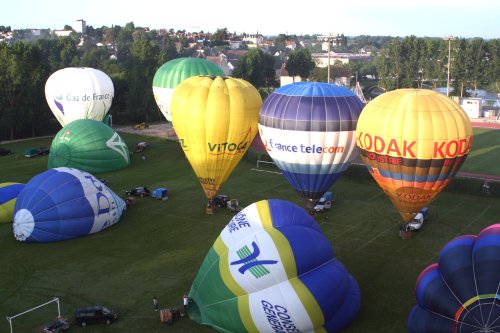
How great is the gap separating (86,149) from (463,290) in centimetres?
2922

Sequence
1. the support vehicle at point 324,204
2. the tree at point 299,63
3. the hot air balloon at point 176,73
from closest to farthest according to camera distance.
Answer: the support vehicle at point 324,204
the hot air balloon at point 176,73
the tree at point 299,63

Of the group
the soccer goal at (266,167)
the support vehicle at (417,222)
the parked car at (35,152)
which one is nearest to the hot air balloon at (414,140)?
the support vehicle at (417,222)

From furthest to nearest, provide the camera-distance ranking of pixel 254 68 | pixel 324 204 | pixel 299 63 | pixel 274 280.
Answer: pixel 299 63
pixel 254 68
pixel 324 204
pixel 274 280

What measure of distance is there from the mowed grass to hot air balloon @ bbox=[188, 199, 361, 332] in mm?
1269

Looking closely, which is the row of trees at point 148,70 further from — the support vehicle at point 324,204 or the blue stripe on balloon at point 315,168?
the blue stripe on balloon at point 315,168

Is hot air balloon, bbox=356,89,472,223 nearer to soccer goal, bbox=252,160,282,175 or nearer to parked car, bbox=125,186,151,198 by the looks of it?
parked car, bbox=125,186,151,198

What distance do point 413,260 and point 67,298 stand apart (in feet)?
46.8

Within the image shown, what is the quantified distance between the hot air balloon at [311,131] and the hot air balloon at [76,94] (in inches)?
884

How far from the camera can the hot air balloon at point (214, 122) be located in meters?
28.2

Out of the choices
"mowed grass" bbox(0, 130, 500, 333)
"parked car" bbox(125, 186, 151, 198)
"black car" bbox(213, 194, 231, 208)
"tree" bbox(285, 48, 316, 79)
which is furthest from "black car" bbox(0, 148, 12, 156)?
"tree" bbox(285, 48, 316, 79)

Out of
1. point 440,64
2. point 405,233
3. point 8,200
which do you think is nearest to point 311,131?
point 405,233

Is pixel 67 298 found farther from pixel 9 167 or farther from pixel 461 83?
pixel 461 83

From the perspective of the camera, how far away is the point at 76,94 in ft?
148

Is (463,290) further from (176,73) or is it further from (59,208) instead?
(176,73)
